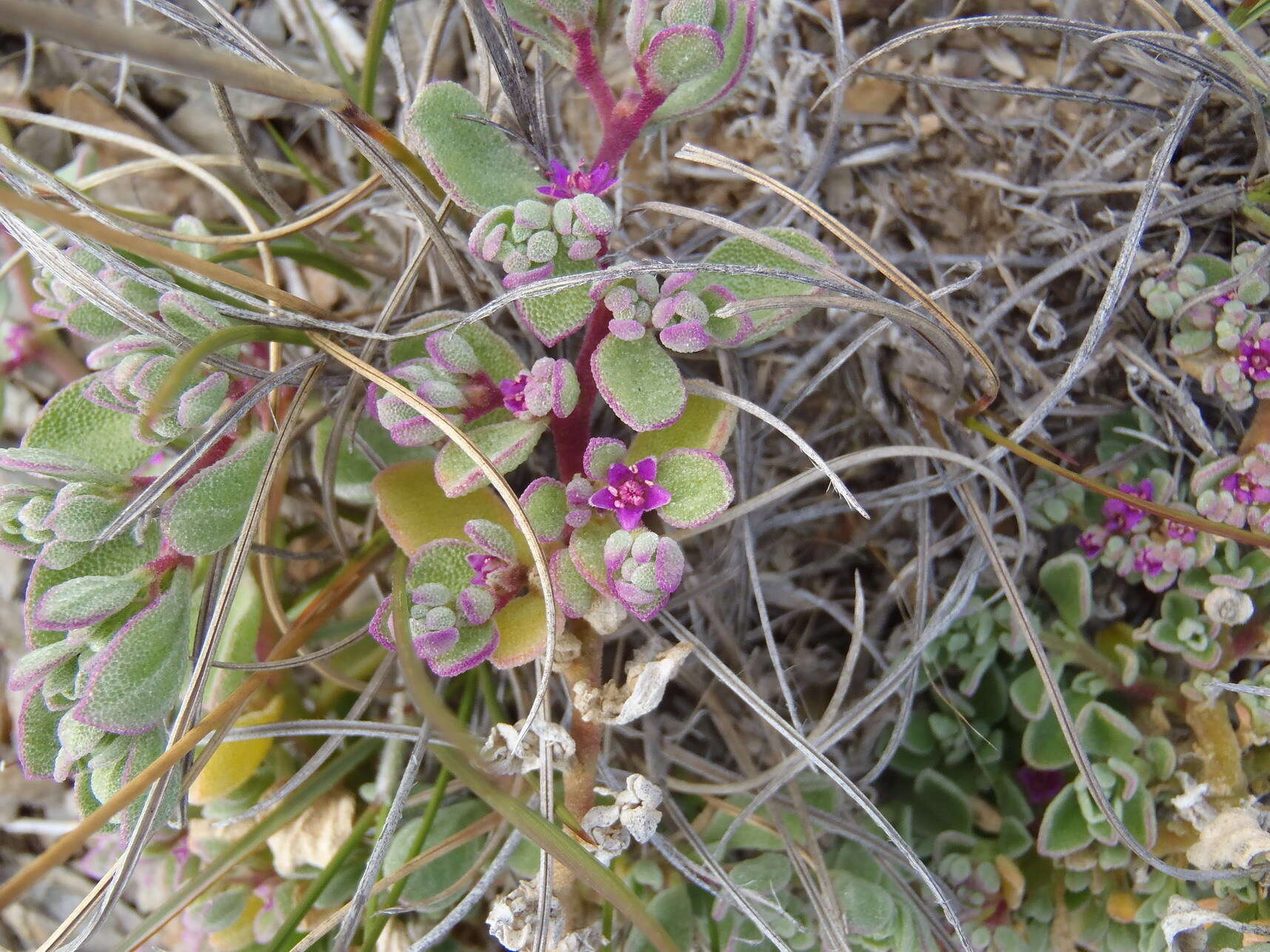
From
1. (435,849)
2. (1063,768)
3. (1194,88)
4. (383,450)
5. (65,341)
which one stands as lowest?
(1063,768)

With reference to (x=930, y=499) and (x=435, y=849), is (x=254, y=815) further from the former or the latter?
(x=930, y=499)

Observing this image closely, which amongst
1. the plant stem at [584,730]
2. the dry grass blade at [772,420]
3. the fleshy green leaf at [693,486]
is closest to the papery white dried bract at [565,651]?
the plant stem at [584,730]

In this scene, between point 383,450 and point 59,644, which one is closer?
point 59,644

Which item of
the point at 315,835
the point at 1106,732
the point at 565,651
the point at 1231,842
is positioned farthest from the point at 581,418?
the point at 1231,842

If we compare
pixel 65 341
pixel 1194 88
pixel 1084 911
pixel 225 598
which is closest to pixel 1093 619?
pixel 1084 911

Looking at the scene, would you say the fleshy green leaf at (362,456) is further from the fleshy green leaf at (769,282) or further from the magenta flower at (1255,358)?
the magenta flower at (1255,358)

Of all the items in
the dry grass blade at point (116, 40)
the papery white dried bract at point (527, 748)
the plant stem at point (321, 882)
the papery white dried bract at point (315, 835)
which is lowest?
the papery white dried bract at point (315, 835)
